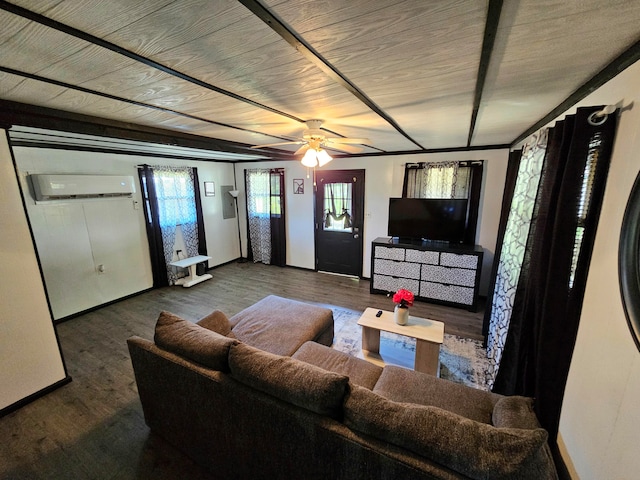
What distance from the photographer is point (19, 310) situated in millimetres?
2049

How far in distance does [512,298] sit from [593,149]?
3.95 feet

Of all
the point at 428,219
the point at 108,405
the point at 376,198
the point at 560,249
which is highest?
the point at 376,198

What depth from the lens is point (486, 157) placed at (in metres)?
3.64

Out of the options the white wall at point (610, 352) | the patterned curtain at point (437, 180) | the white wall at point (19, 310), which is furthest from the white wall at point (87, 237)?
the white wall at point (610, 352)

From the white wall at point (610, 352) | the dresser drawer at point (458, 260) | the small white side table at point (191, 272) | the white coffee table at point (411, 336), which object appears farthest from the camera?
the small white side table at point (191, 272)

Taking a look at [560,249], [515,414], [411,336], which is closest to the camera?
[515,414]

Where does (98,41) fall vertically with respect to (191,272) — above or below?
above

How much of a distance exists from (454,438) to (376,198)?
382 cm

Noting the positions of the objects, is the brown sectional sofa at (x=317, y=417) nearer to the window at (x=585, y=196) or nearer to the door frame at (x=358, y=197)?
the window at (x=585, y=196)

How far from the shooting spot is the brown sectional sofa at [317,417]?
974 millimetres

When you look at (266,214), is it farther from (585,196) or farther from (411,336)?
(585,196)

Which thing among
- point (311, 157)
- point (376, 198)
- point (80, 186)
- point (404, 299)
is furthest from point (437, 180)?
point (80, 186)

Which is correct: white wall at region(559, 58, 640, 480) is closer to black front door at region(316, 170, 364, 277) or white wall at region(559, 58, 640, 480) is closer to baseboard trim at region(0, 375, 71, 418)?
black front door at region(316, 170, 364, 277)

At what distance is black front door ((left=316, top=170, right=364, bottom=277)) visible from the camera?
4652mm
